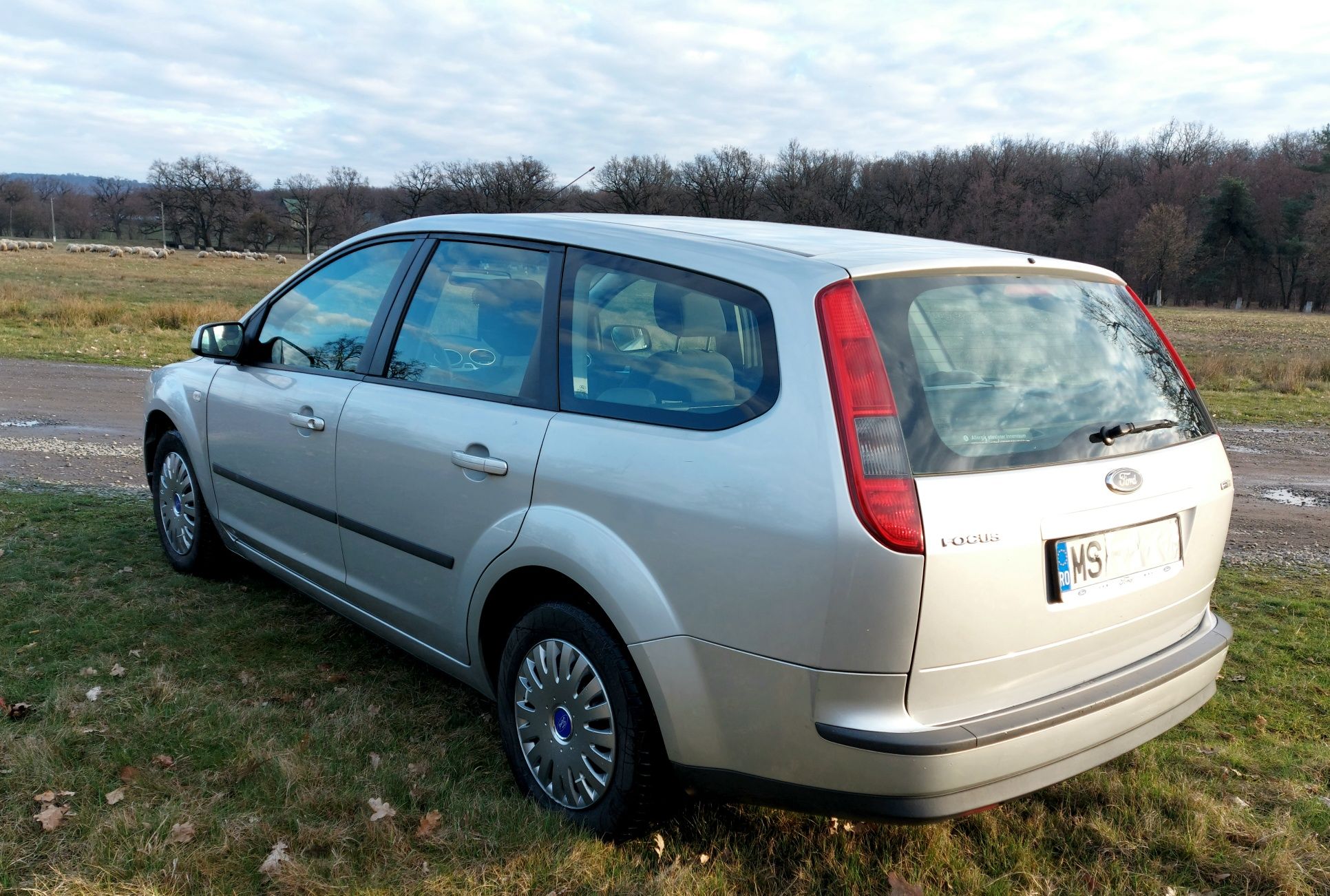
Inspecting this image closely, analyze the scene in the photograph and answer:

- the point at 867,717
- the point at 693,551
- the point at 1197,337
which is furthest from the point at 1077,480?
the point at 1197,337

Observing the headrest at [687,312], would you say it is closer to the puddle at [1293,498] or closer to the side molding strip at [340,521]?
the side molding strip at [340,521]

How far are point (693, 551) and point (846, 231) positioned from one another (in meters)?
1.45

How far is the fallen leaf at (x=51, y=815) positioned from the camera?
8.92 ft

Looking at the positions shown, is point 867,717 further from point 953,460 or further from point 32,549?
point 32,549

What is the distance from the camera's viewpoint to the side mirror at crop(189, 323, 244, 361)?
14.2ft

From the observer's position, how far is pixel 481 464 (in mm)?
2912

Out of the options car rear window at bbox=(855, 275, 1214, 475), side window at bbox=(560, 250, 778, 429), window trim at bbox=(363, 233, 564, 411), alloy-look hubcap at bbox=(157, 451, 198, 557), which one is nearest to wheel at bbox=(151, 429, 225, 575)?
alloy-look hubcap at bbox=(157, 451, 198, 557)

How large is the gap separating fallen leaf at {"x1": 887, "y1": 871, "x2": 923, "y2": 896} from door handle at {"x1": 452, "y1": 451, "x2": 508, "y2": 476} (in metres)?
1.56

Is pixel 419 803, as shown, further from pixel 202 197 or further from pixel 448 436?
pixel 202 197

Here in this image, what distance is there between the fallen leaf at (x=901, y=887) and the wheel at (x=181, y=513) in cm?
361

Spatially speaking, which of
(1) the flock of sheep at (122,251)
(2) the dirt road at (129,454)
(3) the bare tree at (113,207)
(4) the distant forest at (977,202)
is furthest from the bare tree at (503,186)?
(3) the bare tree at (113,207)

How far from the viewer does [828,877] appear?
2.65 metres

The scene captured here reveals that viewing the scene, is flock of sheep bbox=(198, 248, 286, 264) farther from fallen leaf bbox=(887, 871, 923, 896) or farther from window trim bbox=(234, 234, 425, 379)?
fallen leaf bbox=(887, 871, 923, 896)

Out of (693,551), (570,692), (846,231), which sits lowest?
(570,692)
